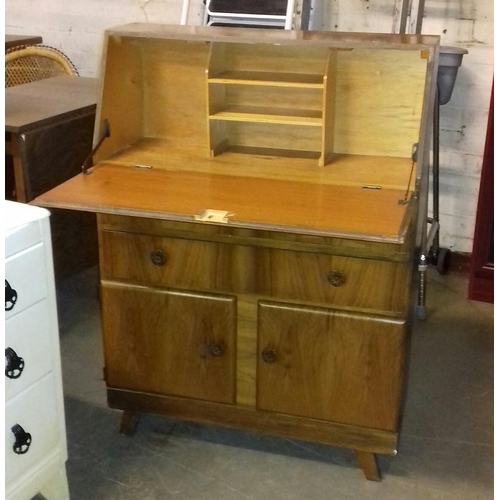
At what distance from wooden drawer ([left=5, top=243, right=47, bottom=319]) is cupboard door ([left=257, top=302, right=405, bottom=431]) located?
1.57ft

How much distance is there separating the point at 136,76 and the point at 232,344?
2.56 ft

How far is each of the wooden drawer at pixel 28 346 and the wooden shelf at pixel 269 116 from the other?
67 centimetres

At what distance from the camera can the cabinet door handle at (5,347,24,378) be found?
132cm

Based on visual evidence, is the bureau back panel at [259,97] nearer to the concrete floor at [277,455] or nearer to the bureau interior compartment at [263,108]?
the bureau interior compartment at [263,108]

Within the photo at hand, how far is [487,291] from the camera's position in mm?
2520

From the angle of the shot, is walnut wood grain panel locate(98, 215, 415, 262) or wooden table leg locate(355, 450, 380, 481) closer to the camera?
walnut wood grain panel locate(98, 215, 415, 262)

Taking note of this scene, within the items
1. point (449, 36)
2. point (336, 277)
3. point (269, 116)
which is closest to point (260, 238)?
point (336, 277)

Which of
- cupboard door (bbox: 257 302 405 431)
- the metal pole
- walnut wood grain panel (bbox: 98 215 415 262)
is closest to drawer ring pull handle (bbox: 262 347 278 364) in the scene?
cupboard door (bbox: 257 302 405 431)

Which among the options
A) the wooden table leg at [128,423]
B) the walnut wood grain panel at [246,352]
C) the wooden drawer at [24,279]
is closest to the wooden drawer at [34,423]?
the wooden drawer at [24,279]

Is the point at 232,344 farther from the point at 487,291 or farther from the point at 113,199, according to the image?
the point at 487,291

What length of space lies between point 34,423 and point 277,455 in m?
0.63

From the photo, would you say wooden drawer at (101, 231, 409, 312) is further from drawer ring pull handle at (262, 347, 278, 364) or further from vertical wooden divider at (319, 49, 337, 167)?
vertical wooden divider at (319, 49, 337, 167)

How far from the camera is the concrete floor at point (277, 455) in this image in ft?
5.41
